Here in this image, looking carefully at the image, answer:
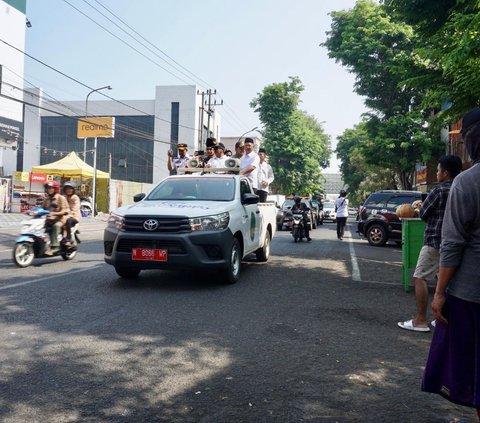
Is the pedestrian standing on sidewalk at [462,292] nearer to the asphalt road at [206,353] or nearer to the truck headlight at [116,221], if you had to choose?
the asphalt road at [206,353]

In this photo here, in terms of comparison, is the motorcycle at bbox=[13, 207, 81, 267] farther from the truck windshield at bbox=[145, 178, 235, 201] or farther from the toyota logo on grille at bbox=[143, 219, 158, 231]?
the toyota logo on grille at bbox=[143, 219, 158, 231]

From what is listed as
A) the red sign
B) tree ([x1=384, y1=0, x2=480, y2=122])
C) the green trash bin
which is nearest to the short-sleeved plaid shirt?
the green trash bin

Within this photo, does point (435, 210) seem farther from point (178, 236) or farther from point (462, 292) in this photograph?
point (178, 236)

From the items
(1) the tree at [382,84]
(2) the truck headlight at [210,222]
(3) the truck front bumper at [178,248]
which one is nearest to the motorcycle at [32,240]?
(3) the truck front bumper at [178,248]

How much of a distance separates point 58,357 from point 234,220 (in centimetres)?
374

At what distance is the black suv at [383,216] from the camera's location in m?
15.7

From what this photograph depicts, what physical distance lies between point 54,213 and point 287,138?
40.7 metres

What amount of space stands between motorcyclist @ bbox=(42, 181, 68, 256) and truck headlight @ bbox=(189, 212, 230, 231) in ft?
12.2

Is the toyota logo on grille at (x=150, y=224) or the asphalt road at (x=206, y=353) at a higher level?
the toyota logo on grille at (x=150, y=224)

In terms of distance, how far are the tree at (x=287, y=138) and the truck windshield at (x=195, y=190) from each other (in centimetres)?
4033

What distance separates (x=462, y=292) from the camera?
2.42 m

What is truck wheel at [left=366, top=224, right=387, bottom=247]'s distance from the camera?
15.9 meters

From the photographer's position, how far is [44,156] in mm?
68125

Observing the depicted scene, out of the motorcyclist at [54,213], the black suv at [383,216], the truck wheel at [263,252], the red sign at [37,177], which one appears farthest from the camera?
the red sign at [37,177]
